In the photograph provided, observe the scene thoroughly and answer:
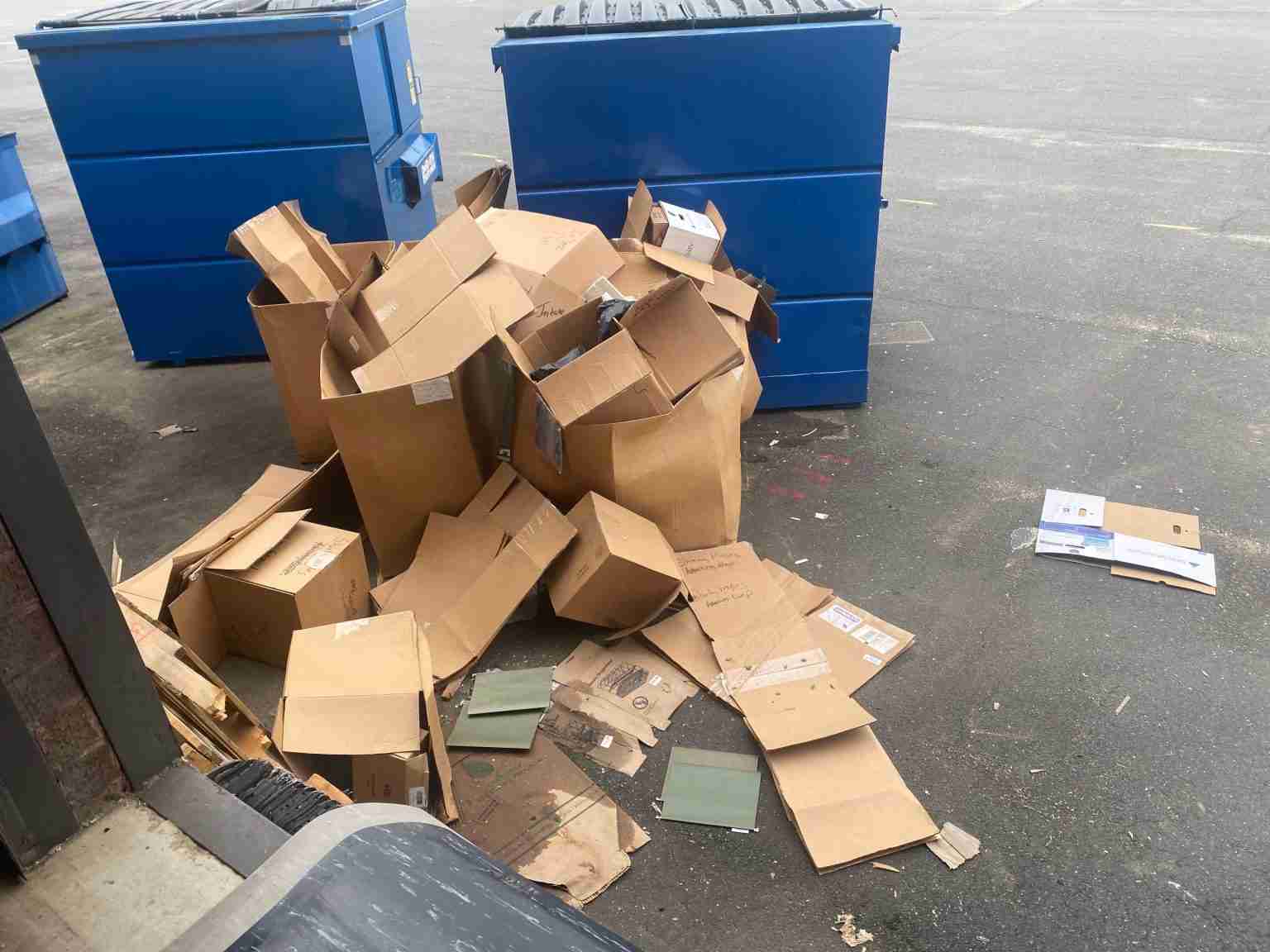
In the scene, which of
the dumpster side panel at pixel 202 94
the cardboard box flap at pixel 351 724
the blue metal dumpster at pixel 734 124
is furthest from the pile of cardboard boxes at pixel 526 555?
the dumpster side panel at pixel 202 94

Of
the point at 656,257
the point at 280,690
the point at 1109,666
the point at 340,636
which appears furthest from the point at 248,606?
the point at 1109,666

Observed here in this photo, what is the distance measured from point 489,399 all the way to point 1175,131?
7785mm

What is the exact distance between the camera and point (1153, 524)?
337 cm

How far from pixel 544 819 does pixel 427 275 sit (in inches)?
70.2

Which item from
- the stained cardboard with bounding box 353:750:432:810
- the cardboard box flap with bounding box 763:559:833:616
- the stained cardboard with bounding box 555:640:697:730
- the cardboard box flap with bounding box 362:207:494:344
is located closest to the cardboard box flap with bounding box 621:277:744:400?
the cardboard box flap with bounding box 362:207:494:344

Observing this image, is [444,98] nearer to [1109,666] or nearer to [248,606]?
[248,606]

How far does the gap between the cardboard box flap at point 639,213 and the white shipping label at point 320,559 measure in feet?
5.46

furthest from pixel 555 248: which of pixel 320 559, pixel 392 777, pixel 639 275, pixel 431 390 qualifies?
pixel 392 777

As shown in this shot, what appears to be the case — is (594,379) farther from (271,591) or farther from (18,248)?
(18,248)

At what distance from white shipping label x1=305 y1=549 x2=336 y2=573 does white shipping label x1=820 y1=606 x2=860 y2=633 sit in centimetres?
155

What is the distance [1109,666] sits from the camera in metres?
2.81

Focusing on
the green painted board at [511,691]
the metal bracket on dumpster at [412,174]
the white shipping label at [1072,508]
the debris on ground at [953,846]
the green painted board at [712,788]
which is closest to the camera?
the debris on ground at [953,846]

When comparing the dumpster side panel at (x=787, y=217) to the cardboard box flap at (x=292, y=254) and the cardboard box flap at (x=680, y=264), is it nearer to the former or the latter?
the cardboard box flap at (x=680, y=264)

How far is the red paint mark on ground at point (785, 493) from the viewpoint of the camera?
3666mm
